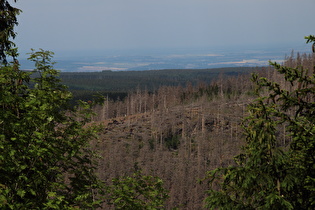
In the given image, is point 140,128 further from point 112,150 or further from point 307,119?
point 307,119

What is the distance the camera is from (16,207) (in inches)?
432

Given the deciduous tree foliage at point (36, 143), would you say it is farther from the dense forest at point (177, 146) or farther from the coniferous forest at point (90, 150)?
the dense forest at point (177, 146)

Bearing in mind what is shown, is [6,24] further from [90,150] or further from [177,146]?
[177,146]

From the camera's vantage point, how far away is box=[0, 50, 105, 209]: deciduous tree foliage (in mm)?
11555

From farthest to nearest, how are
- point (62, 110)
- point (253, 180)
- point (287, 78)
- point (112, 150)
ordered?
point (112, 150), point (62, 110), point (287, 78), point (253, 180)

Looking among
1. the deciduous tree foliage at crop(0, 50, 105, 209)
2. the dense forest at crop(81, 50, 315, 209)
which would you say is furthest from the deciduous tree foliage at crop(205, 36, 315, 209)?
the dense forest at crop(81, 50, 315, 209)

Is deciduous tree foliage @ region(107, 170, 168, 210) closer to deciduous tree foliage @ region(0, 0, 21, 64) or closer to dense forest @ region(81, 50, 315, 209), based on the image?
deciduous tree foliage @ region(0, 0, 21, 64)

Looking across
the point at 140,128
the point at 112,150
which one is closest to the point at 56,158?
the point at 112,150

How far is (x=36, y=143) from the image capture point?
40.4ft

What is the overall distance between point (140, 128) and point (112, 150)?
3664 centimetres

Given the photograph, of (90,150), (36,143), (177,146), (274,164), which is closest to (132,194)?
(90,150)

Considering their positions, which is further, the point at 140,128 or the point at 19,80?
the point at 140,128

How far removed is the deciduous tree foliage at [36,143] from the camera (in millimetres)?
11555

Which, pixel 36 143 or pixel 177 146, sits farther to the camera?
pixel 177 146
